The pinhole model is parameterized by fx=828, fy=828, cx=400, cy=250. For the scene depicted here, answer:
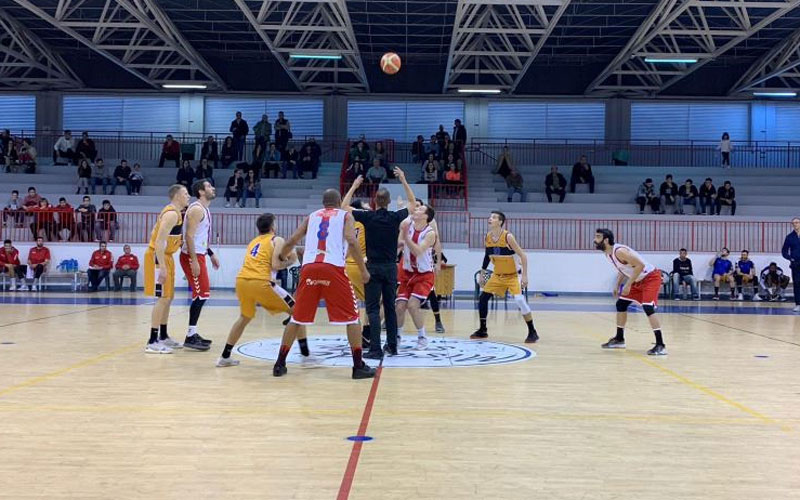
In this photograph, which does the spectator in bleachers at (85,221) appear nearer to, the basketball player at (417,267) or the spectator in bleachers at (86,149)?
the spectator in bleachers at (86,149)

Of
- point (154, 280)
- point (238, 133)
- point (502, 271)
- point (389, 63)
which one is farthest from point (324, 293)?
point (238, 133)

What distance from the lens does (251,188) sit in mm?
27938

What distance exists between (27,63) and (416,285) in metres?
25.8

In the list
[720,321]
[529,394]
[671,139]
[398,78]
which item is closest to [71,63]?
[398,78]

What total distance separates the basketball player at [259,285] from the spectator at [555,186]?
21328 mm

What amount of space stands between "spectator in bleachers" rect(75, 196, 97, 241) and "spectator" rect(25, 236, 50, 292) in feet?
4.24

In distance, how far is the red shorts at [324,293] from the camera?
791cm

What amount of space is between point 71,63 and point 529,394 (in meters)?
31.6

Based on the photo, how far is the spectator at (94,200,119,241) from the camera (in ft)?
81.7

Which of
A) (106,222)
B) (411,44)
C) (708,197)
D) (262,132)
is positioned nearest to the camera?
(106,222)

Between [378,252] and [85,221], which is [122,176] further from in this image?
[378,252]

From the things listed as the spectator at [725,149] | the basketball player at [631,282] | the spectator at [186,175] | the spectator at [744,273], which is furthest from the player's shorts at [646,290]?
the spectator at [725,149]

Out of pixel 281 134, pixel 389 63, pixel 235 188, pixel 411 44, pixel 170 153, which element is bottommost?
pixel 235 188

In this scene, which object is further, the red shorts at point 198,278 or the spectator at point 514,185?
the spectator at point 514,185
